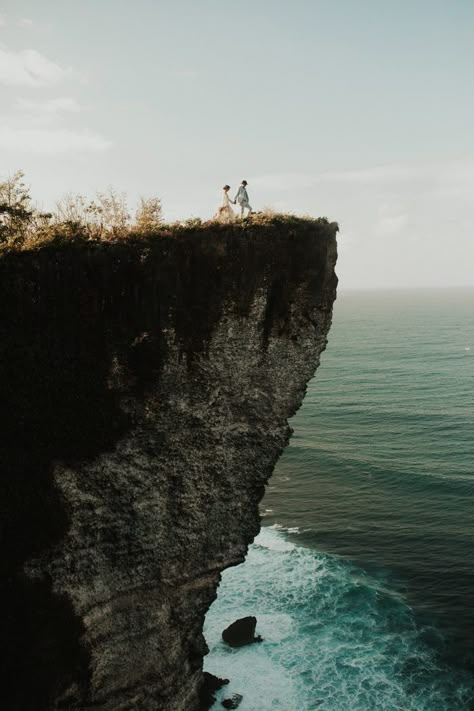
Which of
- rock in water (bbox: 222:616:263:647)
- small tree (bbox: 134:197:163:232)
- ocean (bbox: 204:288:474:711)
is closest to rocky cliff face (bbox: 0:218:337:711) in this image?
small tree (bbox: 134:197:163:232)

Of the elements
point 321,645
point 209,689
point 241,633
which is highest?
point 241,633

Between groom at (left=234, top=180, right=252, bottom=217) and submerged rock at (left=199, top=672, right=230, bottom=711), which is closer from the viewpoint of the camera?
groom at (left=234, top=180, right=252, bottom=217)

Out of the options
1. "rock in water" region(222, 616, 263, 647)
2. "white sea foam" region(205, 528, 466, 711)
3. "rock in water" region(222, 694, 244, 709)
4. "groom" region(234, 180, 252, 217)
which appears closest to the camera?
"groom" region(234, 180, 252, 217)

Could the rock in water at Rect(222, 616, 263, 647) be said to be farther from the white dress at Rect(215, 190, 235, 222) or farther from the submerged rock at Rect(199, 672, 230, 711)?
the white dress at Rect(215, 190, 235, 222)

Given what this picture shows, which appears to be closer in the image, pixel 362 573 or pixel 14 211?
pixel 14 211

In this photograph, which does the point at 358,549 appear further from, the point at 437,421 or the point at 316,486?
the point at 437,421

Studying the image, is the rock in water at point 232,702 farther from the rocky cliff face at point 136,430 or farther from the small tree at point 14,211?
the small tree at point 14,211

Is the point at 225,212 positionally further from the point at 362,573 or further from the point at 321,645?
the point at 362,573

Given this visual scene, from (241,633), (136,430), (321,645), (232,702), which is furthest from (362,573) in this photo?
(136,430)
